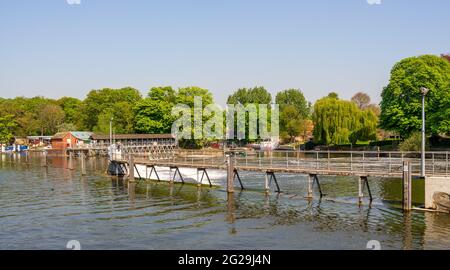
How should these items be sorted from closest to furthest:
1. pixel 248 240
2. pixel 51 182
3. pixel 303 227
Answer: pixel 248 240 → pixel 303 227 → pixel 51 182

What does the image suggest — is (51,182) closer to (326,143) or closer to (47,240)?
(47,240)

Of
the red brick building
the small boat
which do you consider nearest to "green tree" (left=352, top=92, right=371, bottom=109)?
the small boat

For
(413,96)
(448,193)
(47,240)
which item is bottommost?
(47,240)

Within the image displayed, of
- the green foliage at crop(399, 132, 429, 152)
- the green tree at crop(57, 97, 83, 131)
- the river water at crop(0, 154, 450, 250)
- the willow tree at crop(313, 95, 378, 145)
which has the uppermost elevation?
the green tree at crop(57, 97, 83, 131)

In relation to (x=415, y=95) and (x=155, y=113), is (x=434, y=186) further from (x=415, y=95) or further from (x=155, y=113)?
(x=155, y=113)

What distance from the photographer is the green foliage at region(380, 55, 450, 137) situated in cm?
7431

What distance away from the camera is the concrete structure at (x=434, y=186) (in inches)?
1155

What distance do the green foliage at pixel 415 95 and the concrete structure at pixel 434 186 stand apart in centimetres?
4605

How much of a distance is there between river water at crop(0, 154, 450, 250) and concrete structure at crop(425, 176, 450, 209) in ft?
3.64

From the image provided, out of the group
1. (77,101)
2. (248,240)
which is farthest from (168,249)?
(77,101)

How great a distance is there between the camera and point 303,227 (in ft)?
92.5

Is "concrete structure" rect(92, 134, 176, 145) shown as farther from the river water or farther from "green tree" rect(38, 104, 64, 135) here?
the river water

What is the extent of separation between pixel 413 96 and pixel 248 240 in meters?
62.2
